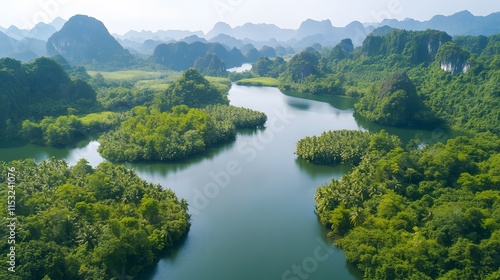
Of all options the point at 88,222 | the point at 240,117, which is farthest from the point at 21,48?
the point at 88,222

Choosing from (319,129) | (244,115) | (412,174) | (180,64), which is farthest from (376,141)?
(180,64)

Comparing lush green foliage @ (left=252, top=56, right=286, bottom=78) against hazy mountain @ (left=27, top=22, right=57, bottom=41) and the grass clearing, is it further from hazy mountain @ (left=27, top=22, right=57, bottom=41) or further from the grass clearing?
hazy mountain @ (left=27, top=22, right=57, bottom=41)

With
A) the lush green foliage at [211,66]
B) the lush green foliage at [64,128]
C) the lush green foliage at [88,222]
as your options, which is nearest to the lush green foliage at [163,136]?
the lush green foliage at [64,128]

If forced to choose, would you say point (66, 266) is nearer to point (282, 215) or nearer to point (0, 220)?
point (0, 220)

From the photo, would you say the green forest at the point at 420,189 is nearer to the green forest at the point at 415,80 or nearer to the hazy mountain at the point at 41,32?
the green forest at the point at 415,80

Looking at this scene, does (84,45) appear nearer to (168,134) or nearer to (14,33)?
(168,134)
